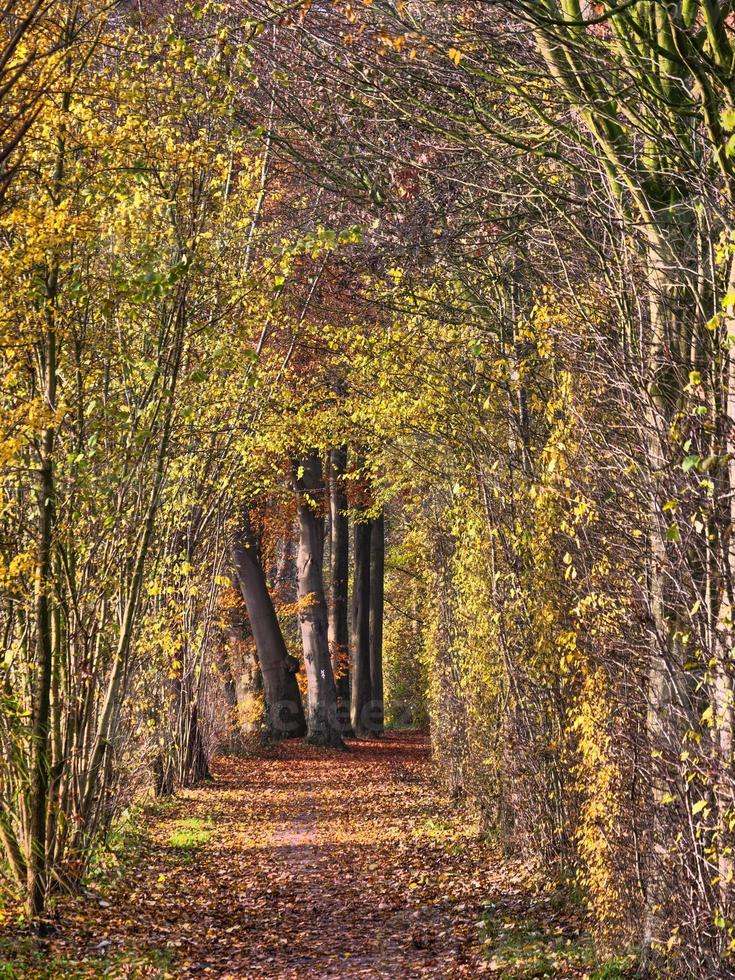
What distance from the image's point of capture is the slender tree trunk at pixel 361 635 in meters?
23.4

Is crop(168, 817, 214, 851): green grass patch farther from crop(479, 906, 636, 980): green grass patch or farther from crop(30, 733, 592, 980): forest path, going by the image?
crop(479, 906, 636, 980): green grass patch

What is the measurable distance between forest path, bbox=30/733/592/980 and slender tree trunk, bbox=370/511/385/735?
971cm

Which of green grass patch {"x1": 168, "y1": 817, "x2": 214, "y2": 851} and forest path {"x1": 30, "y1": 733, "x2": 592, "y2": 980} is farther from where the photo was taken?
green grass patch {"x1": 168, "y1": 817, "x2": 214, "y2": 851}

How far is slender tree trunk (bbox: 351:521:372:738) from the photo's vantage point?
2339 cm

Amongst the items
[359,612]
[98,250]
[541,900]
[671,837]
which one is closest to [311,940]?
[541,900]

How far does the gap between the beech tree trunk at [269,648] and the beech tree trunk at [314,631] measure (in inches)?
24.3

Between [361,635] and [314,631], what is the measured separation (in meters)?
2.61

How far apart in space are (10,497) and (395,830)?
22.6 feet

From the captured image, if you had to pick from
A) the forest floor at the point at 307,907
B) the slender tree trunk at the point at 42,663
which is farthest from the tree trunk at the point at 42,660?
the forest floor at the point at 307,907

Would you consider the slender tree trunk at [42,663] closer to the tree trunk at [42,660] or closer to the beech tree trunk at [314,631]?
the tree trunk at [42,660]

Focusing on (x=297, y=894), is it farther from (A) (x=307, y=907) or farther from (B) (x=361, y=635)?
(B) (x=361, y=635)

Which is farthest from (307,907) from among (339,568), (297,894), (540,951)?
(339,568)

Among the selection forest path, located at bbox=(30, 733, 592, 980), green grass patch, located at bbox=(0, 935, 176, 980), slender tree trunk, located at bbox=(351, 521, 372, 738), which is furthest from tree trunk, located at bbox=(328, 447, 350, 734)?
green grass patch, located at bbox=(0, 935, 176, 980)

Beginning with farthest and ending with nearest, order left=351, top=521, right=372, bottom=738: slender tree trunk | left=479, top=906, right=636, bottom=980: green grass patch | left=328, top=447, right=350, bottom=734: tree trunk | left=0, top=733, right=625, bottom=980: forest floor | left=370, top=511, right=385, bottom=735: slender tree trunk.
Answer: left=370, top=511, right=385, bottom=735: slender tree trunk
left=328, top=447, right=350, bottom=734: tree trunk
left=351, top=521, right=372, bottom=738: slender tree trunk
left=0, top=733, right=625, bottom=980: forest floor
left=479, top=906, right=636, bottom=980: green grass patch
